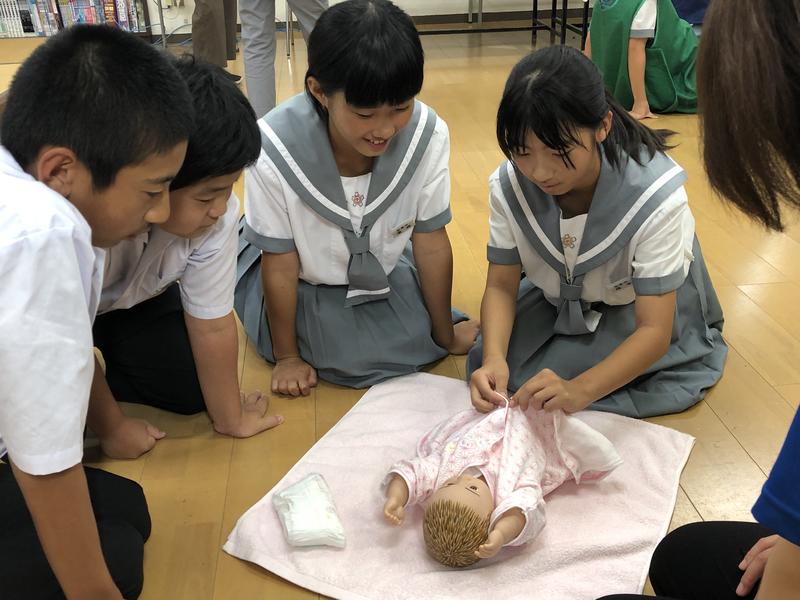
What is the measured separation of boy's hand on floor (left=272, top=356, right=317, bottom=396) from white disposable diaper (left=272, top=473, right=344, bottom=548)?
0.31 m

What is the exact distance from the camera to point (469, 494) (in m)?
1.22

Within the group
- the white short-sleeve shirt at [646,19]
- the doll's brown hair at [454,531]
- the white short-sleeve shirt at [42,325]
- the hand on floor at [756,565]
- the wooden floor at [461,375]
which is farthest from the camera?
the white short-sleeve shirt at [646,19]

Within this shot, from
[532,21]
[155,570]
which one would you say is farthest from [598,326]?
[532,21]

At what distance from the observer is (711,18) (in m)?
0.68

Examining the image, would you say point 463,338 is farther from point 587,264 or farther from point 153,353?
point 153,353

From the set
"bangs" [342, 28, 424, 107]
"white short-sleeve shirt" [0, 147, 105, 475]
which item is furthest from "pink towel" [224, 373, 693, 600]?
"bangs" [342, 28, 424, 107]

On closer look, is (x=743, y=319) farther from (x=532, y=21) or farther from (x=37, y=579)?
(x=532, y=21)

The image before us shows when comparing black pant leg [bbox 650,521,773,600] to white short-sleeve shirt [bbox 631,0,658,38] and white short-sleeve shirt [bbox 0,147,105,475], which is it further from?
white short-sleeve shirt [bbox 631,0,658,38]

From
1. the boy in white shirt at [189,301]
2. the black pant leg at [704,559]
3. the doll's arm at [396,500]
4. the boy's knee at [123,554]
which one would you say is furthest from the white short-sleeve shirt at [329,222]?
the black pant leg at [704,559]

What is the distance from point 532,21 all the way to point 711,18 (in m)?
4.72

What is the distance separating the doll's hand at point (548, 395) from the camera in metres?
1.37

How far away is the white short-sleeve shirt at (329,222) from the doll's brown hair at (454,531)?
0.66m

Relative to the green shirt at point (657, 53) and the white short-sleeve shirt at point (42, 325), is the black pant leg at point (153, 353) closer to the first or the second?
the white short-sleeve shirt at point (42, 325)

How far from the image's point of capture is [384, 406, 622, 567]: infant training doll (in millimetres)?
1192
